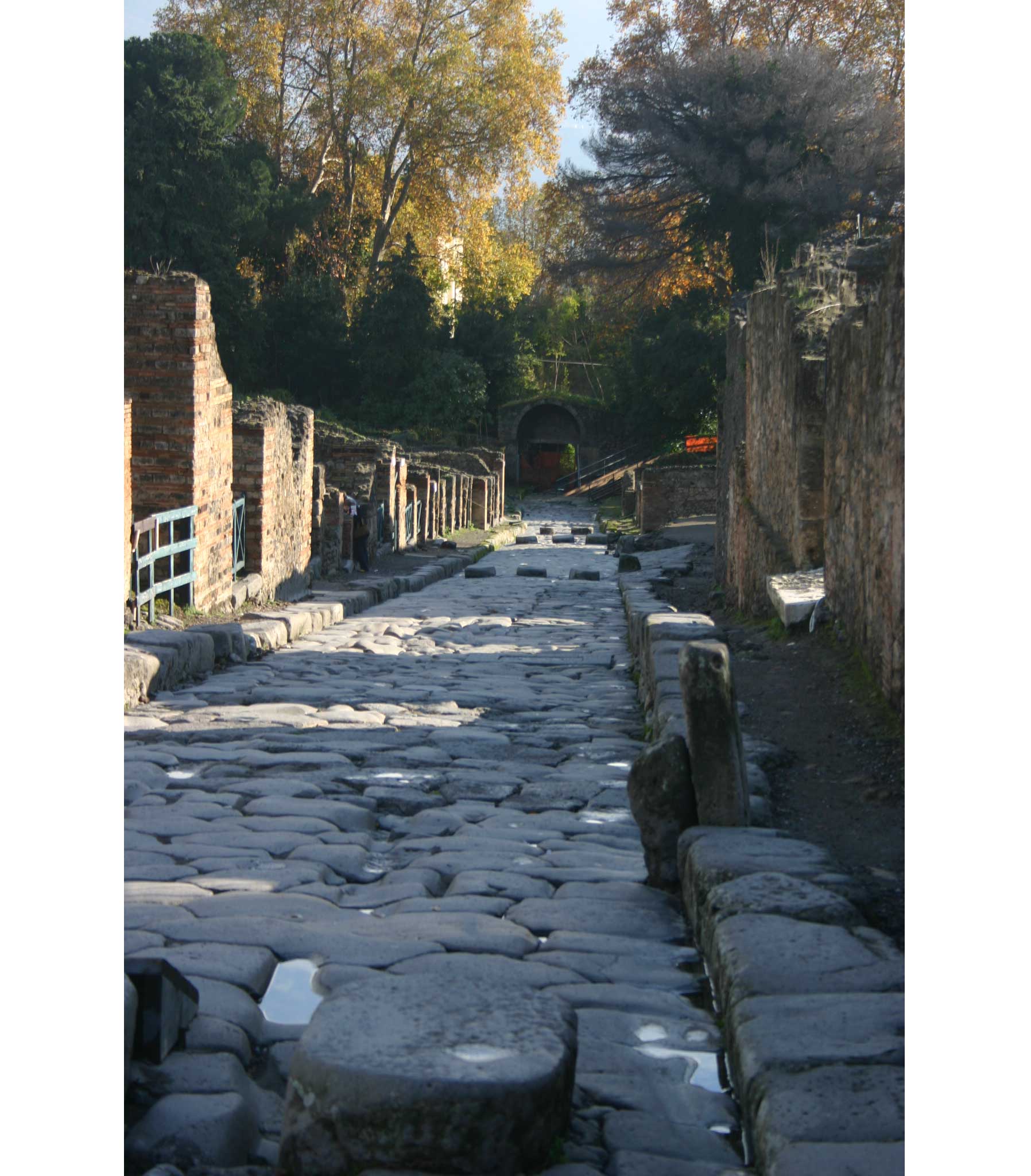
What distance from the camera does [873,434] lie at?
5641 millimetres

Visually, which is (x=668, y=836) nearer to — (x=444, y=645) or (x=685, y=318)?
(x=444, y=645)

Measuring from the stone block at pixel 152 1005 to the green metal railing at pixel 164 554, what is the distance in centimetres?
548

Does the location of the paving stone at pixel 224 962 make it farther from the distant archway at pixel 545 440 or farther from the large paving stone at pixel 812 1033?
the distant archway at pixel 545 440

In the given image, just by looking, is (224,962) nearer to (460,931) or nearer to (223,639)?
(460,931)

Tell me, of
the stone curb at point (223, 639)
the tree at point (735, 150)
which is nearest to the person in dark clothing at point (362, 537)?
the stone curb at point (223, 639)

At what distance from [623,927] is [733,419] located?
1107 centimetres

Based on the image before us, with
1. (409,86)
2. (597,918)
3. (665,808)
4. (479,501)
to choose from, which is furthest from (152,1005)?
(409,86)

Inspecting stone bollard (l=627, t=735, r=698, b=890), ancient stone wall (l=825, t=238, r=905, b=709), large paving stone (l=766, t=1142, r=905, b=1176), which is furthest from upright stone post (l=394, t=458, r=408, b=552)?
large paving stone (l=766, t=1142, r=905, b=1176)

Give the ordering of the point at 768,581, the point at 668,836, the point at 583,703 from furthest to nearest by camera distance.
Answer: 1. the point at 768,581
2. the point at 583,703
3. the point at 668,836

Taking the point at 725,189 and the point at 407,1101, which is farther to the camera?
the point at 725,189

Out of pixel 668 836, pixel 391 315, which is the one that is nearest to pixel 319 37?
pixel 391 315

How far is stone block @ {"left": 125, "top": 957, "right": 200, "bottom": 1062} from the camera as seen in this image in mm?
2297

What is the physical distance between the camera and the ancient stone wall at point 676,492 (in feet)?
86.0

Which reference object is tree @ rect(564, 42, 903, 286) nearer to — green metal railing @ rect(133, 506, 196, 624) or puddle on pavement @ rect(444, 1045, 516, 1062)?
green metal railing @ rect(133, 506, 196, 624)
